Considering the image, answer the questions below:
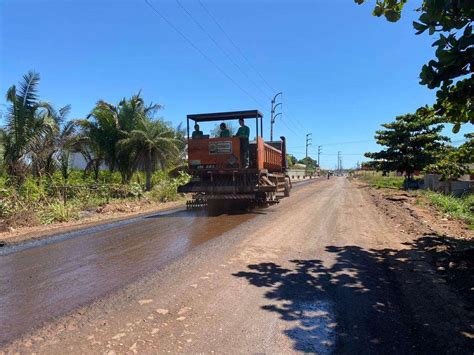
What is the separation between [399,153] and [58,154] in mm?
24780

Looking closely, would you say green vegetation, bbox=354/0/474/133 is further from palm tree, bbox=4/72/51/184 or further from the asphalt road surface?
palm tree, bbox=4/72/51/184

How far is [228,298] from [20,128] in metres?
13.8

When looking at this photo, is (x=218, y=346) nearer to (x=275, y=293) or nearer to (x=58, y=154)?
(x=275, y=293)

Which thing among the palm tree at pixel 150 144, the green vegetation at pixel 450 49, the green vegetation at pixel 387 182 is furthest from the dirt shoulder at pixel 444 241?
the green vegetation at pixel 387 182

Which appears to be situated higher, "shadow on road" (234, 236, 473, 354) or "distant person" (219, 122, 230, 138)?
"distant person" (219, 122, 230, 138)

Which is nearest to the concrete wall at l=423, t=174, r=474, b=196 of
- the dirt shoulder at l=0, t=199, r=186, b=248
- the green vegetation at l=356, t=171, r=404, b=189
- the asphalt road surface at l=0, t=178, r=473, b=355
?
the green vegetation at l=356, t=171, r=404, b=189

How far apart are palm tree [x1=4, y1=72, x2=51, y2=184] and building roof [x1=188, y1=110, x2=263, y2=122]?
21.4 feet

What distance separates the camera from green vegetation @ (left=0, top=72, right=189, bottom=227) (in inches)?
553

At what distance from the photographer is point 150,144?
23.5 meters

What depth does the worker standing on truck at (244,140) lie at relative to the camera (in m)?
14.8

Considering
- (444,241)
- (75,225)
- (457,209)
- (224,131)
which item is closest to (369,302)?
(444,241)

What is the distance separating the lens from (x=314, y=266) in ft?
22.9

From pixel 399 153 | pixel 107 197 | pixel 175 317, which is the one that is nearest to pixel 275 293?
pixel 175 317

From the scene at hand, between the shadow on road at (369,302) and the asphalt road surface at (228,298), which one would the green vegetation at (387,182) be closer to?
Answer: the asphalt road surface at (228,298)
